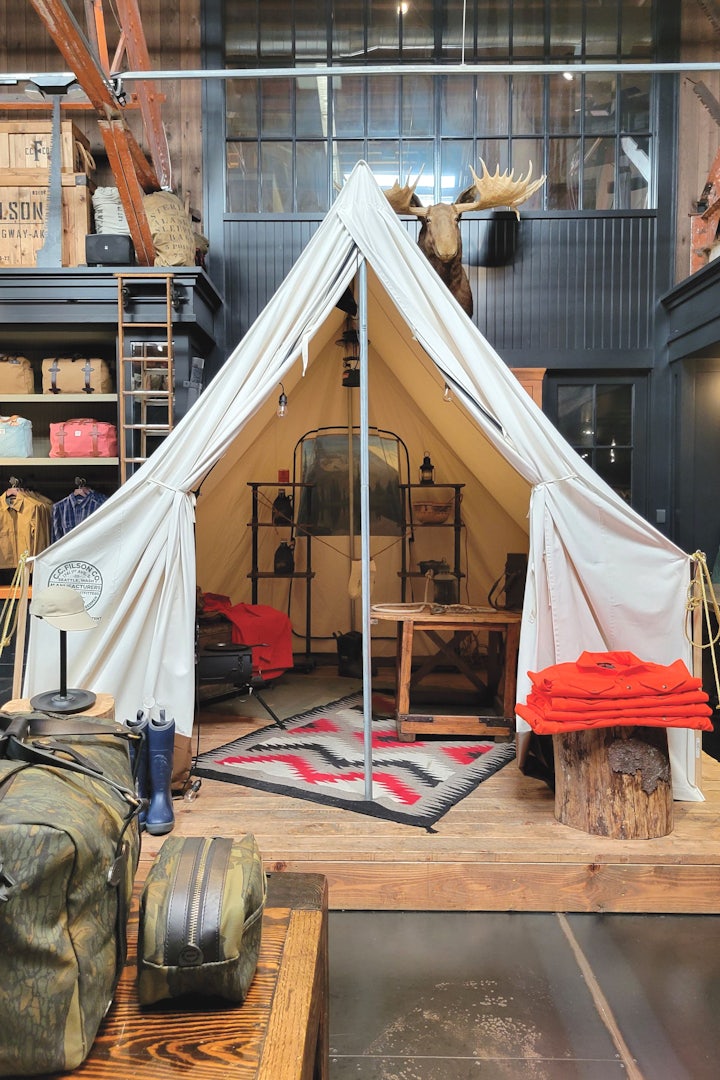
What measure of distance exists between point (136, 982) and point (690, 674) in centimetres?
258

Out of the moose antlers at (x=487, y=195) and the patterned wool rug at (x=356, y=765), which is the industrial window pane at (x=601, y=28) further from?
the patterned wool rug at (x=356, y=765)

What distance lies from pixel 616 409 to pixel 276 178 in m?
3.05

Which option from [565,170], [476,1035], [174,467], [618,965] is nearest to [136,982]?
[476,1035]

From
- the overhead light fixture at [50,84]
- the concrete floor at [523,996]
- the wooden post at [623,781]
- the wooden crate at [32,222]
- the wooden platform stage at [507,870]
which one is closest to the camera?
the concrete floor at [523,996]

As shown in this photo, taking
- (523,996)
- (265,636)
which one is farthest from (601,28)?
(523,996)

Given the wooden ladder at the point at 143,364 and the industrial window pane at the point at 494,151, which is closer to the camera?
the wooden ladder at the point at 143,364

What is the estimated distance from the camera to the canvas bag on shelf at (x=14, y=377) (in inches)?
198

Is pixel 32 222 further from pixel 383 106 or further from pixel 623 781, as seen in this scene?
pixel 623 781

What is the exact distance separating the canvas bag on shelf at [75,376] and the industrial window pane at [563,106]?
145 inches

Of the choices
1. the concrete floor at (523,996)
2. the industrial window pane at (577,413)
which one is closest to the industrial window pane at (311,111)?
the industrial window pane at (577,413)

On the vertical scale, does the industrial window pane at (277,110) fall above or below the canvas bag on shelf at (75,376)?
above

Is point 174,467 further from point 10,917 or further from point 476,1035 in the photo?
point 10,917

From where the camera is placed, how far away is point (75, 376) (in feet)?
16.4

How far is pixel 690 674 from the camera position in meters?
3.09
